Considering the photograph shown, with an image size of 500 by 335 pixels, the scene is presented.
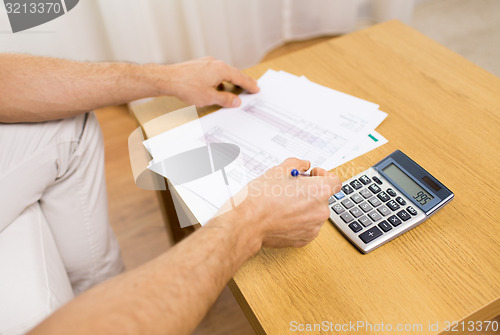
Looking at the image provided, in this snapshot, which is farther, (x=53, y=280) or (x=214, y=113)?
(x=214, y=113)

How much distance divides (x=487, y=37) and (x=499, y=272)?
1685 mm

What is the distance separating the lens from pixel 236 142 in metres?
0.74

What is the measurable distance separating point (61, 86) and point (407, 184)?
651 mm

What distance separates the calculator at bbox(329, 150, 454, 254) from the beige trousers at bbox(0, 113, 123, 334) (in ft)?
1.53

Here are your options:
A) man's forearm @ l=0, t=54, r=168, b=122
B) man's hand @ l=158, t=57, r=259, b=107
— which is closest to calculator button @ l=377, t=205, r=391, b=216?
man's hand @ l=158, t=57, r=259, b=107

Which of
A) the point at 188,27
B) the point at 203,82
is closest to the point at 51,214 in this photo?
the point at 203,82

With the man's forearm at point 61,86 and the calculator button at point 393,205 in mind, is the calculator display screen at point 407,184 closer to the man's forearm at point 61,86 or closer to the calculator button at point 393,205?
the calculator button at point 393,205

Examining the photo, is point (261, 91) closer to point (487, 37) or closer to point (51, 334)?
point (51, 334)

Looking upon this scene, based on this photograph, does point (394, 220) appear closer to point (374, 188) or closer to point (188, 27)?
point (374, 188)

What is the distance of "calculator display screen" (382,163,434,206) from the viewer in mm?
605

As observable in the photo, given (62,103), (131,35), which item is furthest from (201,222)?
(131,35)

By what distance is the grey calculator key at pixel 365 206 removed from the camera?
60 cm

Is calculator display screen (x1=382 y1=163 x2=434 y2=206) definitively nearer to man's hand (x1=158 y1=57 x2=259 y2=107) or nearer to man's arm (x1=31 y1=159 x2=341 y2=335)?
man's arm (x1=31 y1=159 x2=341 y2=335)

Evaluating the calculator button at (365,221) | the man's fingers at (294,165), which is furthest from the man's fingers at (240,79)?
the calculator button at (365,221)
